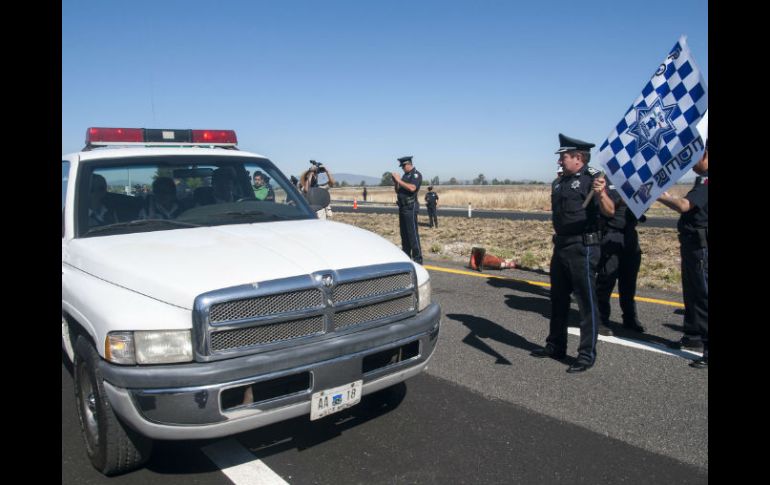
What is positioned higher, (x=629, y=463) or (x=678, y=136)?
(x=678, y=136)

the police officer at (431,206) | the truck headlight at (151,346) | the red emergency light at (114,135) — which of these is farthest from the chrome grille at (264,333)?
the police officer at (431,206)

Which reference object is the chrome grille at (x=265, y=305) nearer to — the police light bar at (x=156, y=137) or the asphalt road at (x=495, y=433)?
the asphalt road at (x=495, y=433)

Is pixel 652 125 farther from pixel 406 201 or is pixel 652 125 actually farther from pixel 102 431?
pixel 406 201

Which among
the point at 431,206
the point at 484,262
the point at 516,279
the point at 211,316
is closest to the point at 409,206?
the point at 484,262

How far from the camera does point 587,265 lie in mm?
4922

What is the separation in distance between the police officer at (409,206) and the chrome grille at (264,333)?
7.46m

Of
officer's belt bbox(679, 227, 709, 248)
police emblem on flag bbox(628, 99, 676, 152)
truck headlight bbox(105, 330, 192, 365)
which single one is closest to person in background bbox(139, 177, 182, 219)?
truck headlight bbox(105, 330, 192, 365)

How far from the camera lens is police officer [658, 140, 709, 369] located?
5121 mm

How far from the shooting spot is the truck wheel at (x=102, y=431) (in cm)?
304

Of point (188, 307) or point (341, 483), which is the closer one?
point (188, 307)

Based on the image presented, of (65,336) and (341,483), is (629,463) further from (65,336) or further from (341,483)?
(65,336)
